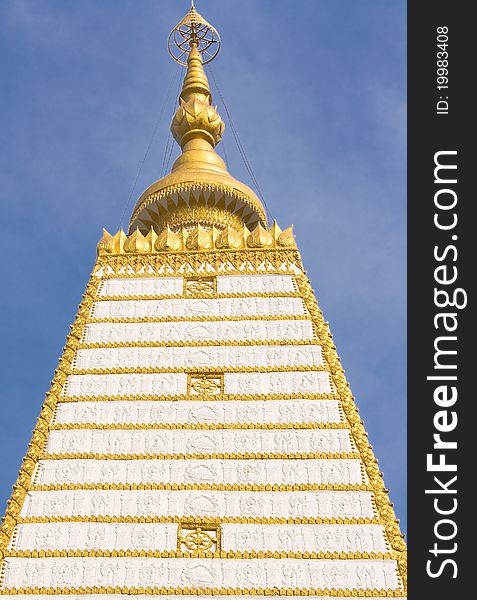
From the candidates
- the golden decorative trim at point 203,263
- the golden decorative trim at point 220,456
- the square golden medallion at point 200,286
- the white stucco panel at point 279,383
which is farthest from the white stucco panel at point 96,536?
the golden decorative trim at point 203,263

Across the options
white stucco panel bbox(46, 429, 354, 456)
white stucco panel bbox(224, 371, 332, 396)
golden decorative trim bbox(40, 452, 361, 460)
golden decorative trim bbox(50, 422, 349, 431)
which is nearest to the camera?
golden decorative trim bbox(40, 452, 361, 460)

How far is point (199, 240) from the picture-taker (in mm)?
17359

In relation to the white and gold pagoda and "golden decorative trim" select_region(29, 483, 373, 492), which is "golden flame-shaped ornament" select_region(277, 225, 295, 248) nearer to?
the white and gold pagoda

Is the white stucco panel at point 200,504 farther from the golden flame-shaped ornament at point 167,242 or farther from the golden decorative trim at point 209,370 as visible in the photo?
the golden flame-shaped ornament at point 167,242

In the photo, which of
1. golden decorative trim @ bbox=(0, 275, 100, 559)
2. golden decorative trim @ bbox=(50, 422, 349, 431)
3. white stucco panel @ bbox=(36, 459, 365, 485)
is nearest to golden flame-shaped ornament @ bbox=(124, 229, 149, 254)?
golden decorative trim @ bbox=(0, 275, 100, 559)

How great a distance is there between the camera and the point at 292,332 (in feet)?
50.2

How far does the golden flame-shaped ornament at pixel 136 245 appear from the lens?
17.2 metres

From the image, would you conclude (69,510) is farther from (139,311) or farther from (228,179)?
(228,179)

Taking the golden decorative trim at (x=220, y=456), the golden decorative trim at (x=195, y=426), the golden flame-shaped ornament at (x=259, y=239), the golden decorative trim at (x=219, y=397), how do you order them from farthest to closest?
1. the golden flame-shaped ornament at (x=259, y=239)
2. the golden decorative trim at (x=219, y=397)
3. the golden decorative trim at (x=195, y=426)
4. the golden decorative trim at (x=220, y=456)

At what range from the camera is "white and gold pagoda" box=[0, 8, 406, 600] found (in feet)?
39.6

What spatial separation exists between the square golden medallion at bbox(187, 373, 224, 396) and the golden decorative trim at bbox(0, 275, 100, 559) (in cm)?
183

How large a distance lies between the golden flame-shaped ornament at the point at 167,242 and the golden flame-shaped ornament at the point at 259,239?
3.99ft

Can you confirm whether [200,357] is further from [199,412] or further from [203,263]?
[203,263]

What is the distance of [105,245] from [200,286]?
2.07 m
